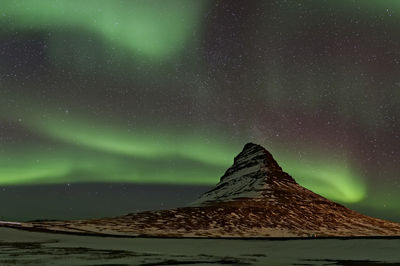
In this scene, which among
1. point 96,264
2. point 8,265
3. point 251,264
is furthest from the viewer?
point 251,264

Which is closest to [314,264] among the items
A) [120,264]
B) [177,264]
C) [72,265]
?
[177,264]

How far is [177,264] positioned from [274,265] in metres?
9.68

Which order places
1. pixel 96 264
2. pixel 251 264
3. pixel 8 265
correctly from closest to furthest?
pixel 8 265 → pixel 96 264 → pixel 251 264

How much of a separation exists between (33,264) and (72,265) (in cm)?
369

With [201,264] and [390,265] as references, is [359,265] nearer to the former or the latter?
[390,265]

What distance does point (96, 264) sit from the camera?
50625mm

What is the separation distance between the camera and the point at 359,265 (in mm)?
56250

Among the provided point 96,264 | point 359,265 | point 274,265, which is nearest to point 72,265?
point 96,264

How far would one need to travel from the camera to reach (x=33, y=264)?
162 feet

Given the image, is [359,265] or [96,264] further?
[359,265]

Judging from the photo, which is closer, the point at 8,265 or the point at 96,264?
the point at 8,265

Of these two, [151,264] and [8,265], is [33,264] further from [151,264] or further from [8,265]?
[151,264]

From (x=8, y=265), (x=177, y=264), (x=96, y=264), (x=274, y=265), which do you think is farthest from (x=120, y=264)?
(x=274, y=265)

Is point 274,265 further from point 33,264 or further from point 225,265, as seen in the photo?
point 33,264
